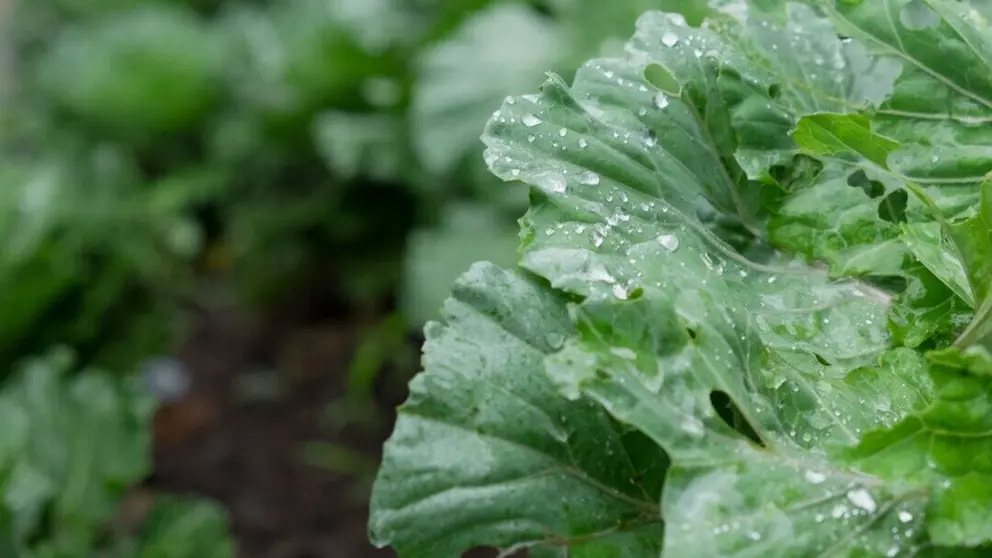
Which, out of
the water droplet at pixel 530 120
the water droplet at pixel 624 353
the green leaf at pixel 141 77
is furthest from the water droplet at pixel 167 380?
the water droplet at pixel 624 353

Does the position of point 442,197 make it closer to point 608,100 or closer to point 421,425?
point 608,100

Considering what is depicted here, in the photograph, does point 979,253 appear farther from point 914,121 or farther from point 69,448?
point 69,448

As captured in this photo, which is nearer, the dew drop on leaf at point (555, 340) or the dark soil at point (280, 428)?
the dew drop on leaf at point (555, 340)

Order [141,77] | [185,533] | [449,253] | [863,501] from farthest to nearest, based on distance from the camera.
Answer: [141,77] → [449,253] → [185,533] → [863,501]

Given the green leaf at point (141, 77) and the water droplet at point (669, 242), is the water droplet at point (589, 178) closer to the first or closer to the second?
the water droplet at point (669, 242)

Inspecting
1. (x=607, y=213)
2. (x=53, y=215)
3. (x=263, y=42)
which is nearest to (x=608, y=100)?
(x=607, y=213)

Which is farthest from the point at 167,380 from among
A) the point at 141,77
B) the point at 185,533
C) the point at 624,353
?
the point at 624,353
